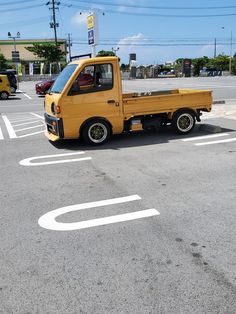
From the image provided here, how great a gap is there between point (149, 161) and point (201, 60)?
9850 centimetres

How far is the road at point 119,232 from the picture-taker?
139 inches

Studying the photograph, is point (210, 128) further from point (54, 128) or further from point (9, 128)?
point (9, 128)

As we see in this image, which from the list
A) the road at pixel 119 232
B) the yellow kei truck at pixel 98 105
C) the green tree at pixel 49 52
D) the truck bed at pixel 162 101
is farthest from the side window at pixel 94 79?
the green tree at pixel 49 52

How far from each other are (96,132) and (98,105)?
0.66 metres

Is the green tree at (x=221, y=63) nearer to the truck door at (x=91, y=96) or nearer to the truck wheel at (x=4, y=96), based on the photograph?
the truck wheel at (x=4, y=96)

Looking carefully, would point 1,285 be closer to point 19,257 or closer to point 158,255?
point 19,257

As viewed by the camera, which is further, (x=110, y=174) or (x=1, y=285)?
(x=110, y=174)

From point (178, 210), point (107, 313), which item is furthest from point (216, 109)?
point (107, 313)

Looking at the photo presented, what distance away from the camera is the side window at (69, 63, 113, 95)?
9.69 meters

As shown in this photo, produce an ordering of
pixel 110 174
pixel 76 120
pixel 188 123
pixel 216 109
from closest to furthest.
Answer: pixel 110 174 < pixel 76 120 < pixel 188 123 < pixel 216 109

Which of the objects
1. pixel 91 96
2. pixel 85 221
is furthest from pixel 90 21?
pixel 85 221

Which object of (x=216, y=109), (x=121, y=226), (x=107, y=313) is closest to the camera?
(x=107, y=313)

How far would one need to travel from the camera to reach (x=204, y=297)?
348cm

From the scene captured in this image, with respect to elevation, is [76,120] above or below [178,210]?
above
